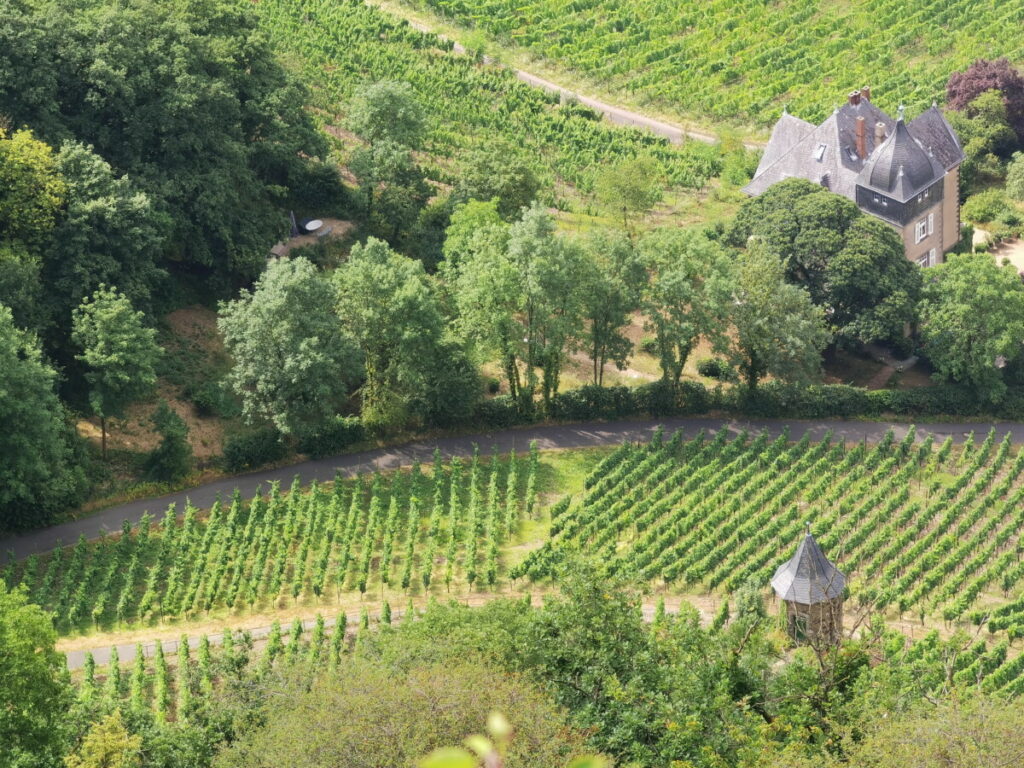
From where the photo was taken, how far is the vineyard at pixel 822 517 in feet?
235

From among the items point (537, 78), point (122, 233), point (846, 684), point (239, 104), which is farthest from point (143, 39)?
point (846, 684)

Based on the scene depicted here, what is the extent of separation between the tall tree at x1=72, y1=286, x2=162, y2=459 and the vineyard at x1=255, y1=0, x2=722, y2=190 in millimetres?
31612

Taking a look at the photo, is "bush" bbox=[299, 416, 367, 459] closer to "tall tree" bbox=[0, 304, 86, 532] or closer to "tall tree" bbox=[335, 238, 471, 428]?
"tall tree" bbox=[335, 238, 471, 428]

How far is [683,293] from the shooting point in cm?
8038

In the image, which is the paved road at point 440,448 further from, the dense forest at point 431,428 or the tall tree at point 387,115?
the tall tree at point 387,115

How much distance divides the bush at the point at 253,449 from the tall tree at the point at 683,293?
19446 mm

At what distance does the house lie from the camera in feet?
303

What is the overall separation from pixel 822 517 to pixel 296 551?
24238mm

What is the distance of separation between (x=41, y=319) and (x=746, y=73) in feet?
213

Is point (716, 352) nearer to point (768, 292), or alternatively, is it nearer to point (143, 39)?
point (768, 292)

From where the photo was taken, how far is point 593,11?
428 ft

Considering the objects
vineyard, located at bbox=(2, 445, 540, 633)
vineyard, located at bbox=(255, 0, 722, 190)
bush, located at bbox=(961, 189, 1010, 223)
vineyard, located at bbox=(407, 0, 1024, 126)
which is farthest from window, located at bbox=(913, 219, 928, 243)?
vineyard, located at bbox=(2, 445, 540, 633)

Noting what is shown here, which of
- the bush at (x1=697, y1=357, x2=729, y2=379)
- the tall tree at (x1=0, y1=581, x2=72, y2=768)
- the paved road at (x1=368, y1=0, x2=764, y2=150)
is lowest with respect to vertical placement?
the tall tree at (x1=0, y1=581, x2=72, y2=768)

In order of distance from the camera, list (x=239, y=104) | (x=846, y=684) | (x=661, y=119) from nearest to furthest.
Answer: (x=846, y=684)
(x=239, y=104)
(x=661, y=119)
